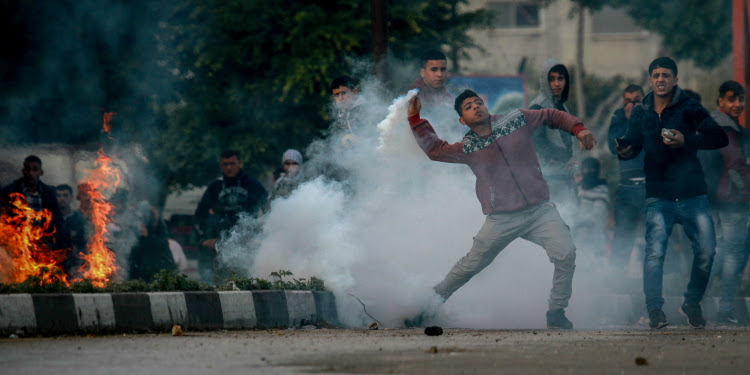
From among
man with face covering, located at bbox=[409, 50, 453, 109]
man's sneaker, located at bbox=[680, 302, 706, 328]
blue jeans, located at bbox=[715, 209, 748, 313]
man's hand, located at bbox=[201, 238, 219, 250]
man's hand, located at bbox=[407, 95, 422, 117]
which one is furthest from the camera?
man's hand, located at bbox=[201, 238, 219, 250]

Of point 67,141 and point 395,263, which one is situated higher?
point 67,141

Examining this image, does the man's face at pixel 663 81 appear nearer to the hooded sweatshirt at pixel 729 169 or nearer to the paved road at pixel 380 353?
the hooded sweatshirt at pixel 729 169

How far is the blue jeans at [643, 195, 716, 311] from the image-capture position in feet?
29.4

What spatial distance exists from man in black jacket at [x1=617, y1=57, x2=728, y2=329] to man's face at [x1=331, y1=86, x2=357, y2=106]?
240cm

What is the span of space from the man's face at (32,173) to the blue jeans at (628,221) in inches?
215

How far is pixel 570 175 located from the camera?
10562 millimetres

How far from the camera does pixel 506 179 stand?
8391 mm

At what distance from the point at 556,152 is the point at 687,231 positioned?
65.3 inches

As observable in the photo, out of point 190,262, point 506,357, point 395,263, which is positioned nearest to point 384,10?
point 395,263

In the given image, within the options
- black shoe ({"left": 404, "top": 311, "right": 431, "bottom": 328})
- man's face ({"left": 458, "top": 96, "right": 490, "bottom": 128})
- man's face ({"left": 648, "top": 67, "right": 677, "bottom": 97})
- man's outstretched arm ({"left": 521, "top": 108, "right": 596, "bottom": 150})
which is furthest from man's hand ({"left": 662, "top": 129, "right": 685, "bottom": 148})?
black shoe ({"left": 404, "top": 311, "right": 431, "bottom": 328})

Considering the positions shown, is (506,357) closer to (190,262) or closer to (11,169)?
(11,169)

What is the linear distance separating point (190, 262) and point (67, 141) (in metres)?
15.9

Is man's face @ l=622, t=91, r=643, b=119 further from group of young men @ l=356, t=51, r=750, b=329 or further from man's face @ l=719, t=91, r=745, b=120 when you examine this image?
group of young men @ l=356, t=51, r=750, b=329

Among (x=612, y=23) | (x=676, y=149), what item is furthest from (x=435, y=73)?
(x=612, y=23)
